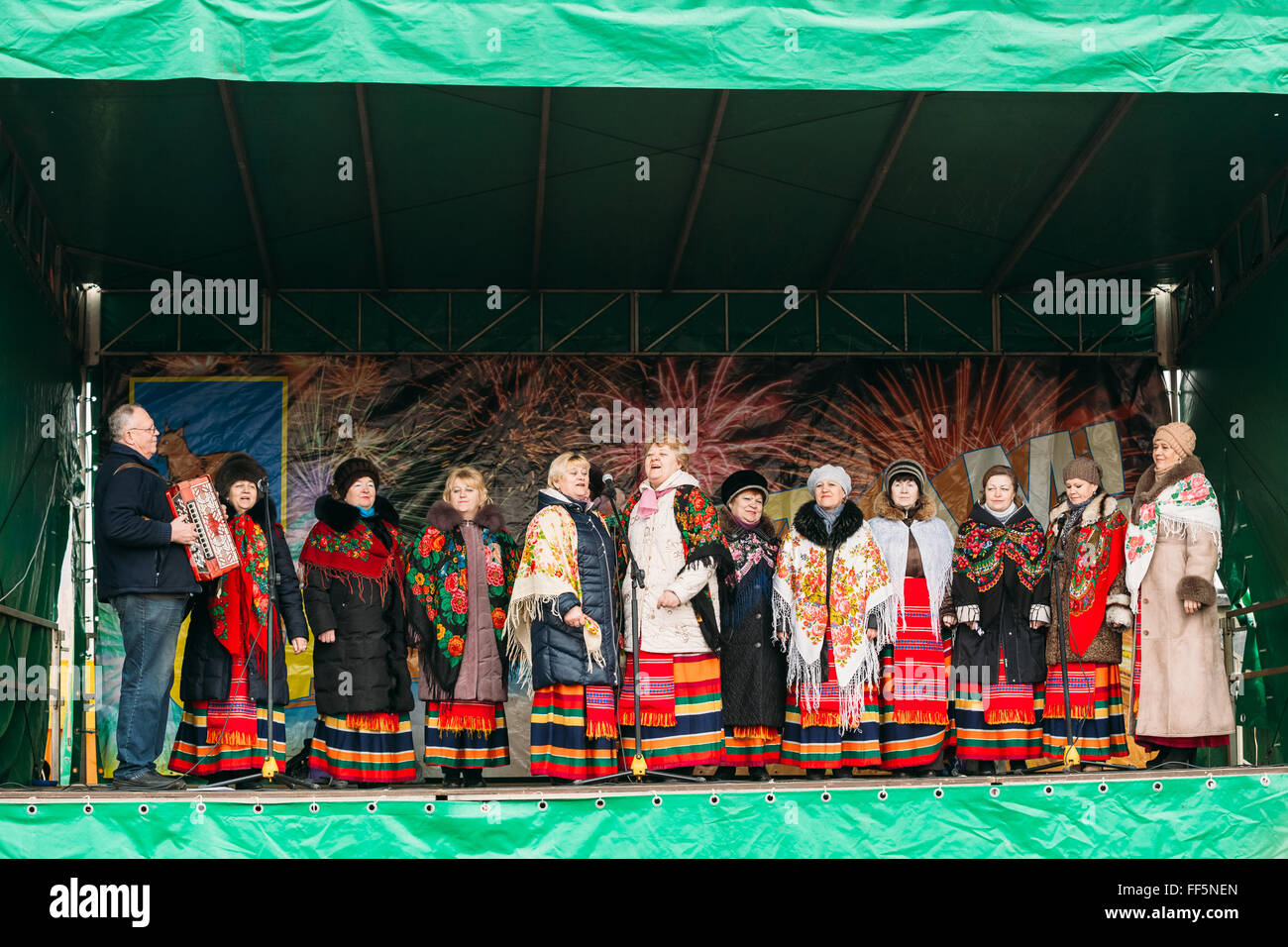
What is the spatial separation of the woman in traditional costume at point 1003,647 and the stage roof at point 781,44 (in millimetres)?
2128

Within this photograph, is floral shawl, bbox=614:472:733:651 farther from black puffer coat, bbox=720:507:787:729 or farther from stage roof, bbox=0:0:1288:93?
stage roof, bbox=0:0:1288:93

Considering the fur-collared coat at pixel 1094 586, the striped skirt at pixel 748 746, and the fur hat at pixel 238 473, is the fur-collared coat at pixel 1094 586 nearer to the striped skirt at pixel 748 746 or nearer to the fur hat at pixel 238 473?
the striped skirt at pixel 748 746

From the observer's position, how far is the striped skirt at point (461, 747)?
289 inches

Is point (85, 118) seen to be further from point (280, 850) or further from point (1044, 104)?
point (1044, 104)

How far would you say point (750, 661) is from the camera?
7.30 m

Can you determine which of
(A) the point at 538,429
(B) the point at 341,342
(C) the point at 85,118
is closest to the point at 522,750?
(A) the point at 538,429

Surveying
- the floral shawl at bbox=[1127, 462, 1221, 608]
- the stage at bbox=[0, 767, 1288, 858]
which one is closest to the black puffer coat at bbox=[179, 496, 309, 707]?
the stage at bbox=[0, 767, 1288, 858]

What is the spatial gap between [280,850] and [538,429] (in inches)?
213

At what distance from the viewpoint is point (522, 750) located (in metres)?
10.8

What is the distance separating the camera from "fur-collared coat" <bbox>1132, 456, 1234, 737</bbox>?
715cm

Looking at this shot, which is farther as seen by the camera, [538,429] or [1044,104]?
[538,429]

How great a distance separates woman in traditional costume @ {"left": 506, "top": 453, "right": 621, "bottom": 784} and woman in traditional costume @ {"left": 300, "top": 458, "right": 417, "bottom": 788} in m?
0.82

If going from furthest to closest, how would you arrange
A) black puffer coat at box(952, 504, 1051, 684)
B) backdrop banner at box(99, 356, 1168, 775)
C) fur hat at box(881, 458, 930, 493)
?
backdrop banner at box(99, 356, 1168, 775)
fur hat at box(881, 458, 930, 493)
black puffer coat at box(952, 504, 1051, 684)
